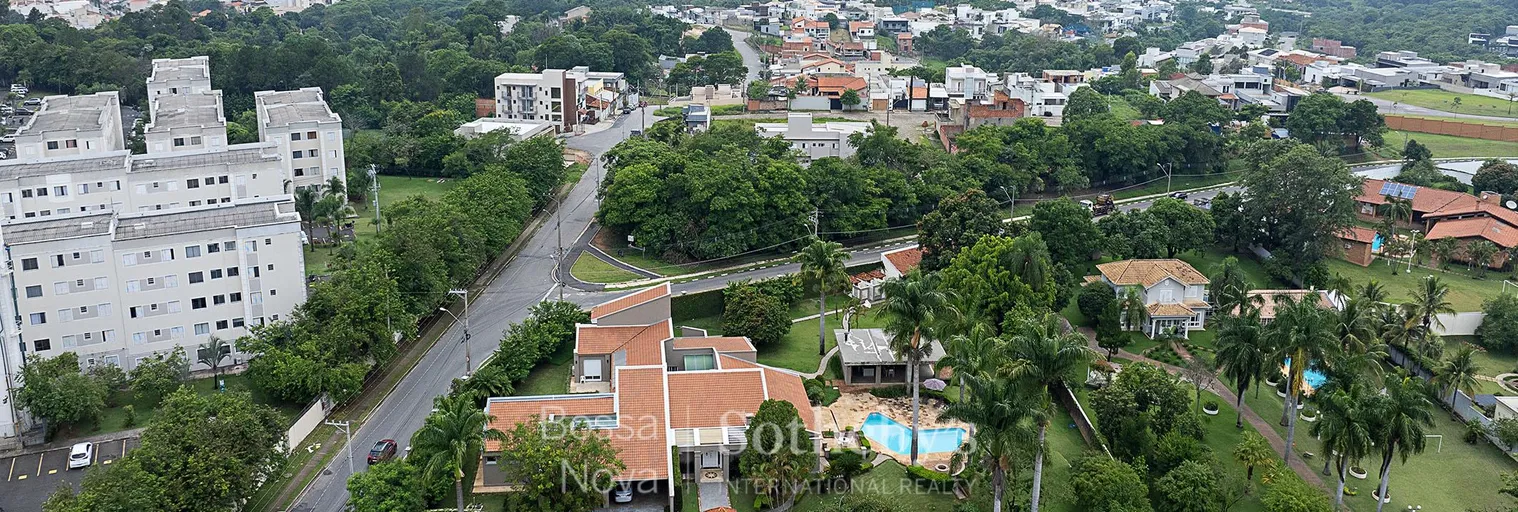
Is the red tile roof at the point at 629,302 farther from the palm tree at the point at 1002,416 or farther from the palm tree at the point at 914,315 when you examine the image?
the palm tree at the point at 1002,416

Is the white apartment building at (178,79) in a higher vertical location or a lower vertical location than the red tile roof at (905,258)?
higher

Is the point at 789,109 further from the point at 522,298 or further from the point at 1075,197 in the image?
the point at 522,298

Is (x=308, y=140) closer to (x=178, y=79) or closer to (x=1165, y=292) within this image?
(x=178, y=79)

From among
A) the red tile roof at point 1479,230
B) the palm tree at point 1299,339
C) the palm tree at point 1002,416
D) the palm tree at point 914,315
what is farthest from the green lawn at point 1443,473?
the red tile roof at point 1479,230

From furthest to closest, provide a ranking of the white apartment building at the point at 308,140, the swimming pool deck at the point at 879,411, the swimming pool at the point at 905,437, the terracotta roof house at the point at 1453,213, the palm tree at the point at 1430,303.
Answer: the white apartment building at the point at 308,140 → the terracotta roof house at the point at 1453,213 → the palm tree at the point at 1430,303 → the swimming pool deck at the point at 879,411 → the swimming pool at the point at 905,437

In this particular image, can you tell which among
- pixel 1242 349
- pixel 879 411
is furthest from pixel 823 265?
pixel 1242 349

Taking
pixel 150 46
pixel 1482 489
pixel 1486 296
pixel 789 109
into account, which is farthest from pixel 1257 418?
pixel 150 46

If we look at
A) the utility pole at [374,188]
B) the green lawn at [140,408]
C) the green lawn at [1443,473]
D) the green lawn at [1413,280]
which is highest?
the utility pole at [374,188]

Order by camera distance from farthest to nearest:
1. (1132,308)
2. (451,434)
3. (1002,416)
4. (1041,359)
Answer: (1132,308) → (1041,359) → (451,434) → (1002,416)
